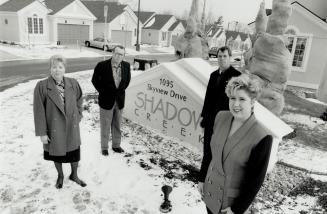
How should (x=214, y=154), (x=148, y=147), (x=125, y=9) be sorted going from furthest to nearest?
(x=125, y=9) → (x=148, y=147) → (x=214, y=154)

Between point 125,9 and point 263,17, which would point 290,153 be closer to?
point 263,17

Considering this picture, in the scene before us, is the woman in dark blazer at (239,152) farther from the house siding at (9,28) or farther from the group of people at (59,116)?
the house siding at (9,28)

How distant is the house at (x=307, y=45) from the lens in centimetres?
1501

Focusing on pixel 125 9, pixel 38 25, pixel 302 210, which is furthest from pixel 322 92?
pixel 125 9

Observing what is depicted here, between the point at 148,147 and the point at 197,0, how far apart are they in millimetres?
10466

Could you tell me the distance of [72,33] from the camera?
31703 mm

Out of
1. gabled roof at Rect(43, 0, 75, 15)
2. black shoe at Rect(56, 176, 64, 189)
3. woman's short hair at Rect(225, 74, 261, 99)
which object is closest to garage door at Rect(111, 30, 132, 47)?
gabled roof at Rect(43, 0, 75, 15)

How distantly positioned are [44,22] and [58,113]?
28290 millimetres

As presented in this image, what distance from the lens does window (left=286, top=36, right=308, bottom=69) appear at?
1553cm

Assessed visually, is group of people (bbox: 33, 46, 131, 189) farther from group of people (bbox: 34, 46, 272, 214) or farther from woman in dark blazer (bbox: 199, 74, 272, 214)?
woman in dark blazer (bbox: 199, 74, 272, 214)

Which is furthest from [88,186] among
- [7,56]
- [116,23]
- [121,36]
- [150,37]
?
[150,37]

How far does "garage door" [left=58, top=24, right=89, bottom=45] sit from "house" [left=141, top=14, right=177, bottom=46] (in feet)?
48.6

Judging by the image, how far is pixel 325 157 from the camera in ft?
20.0

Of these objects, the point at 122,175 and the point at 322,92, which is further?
the point at 122,175
